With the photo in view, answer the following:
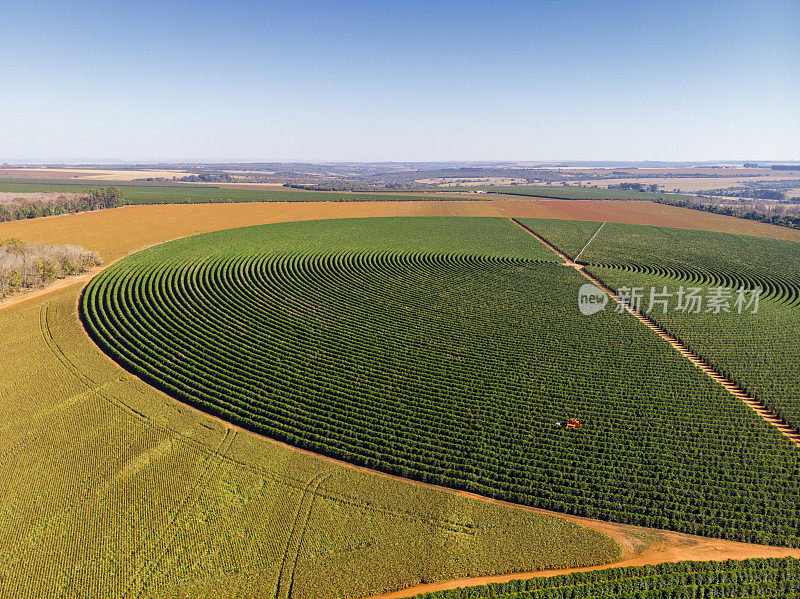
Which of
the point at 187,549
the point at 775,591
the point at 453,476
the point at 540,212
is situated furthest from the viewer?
the point at 540,212

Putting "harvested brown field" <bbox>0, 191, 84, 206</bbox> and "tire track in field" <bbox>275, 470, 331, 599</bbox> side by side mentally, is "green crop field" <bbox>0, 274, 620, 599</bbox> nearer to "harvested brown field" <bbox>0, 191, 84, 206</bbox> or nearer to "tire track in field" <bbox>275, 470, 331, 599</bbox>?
"tire track in field" <bbox>275, 470, 331, 599</bbox>

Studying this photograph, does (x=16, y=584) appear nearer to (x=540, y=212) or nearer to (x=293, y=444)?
(x=293, y=444)

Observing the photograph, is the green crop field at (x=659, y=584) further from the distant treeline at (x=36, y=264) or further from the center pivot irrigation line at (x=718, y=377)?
the distant treeline at (x=36, y=264)

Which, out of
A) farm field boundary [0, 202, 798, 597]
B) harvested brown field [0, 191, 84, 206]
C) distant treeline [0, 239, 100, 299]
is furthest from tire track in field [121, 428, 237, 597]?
harvested brown field [0, 191, 84, 206]

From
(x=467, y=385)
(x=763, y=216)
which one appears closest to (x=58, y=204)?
(x=467, y=385)

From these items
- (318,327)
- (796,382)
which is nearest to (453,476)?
(318,327)

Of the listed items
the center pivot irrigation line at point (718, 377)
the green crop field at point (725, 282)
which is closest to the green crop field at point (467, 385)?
the center pivot irrigation line at point (718, 377)
